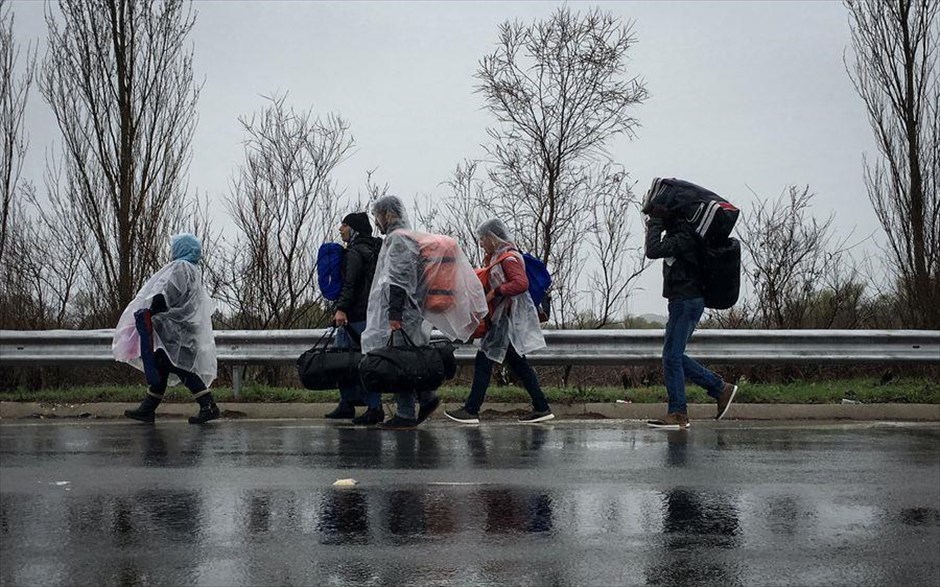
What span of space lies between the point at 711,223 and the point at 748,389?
8.76 ft

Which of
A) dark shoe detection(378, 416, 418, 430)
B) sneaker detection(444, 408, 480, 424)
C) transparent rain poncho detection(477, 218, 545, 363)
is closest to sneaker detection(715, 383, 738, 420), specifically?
transparent rain poncho detection(477, 218, 545, 363)

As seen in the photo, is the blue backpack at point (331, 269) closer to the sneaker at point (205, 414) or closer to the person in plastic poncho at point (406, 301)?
the person in plastic poncho at point (406, 301)

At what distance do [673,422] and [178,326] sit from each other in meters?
4.74

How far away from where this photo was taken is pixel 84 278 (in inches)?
605

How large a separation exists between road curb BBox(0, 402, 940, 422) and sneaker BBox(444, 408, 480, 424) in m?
0.36

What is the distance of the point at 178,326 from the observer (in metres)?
10.6

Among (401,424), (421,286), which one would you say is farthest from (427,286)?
(401,424)

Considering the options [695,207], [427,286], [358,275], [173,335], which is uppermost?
[695,207]

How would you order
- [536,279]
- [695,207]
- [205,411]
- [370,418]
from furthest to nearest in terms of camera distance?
1. [536,279]
2. [205,411]
3. [370,418]
4. [695,207]


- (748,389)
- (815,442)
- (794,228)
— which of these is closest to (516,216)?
(794,228)

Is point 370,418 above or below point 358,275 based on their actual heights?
below

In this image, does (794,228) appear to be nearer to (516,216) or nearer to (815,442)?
(516,216)

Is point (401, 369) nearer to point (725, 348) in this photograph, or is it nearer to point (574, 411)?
point (574, 411)

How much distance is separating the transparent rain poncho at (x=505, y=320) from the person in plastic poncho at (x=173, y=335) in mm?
2701
